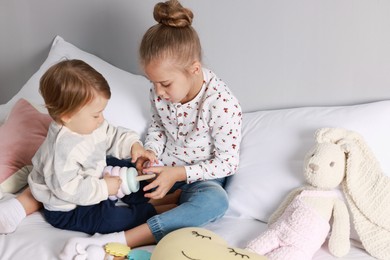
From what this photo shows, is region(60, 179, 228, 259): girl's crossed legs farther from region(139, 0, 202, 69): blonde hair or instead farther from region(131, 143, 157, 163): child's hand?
region(139, 0, 202, 69): blonde hair

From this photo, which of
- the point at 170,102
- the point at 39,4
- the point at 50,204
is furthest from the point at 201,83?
the point at 39,4

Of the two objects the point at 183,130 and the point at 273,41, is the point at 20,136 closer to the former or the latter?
the point at 183,130

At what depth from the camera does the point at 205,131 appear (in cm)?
141

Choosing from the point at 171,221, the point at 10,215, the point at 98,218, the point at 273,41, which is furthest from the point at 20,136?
the point at 273,41

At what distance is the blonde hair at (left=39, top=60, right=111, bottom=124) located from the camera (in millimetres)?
1174

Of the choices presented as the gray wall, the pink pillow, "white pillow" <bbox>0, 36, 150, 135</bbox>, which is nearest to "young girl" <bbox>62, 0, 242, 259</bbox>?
"white pillow" <bbox>0, 36, 150, 135</bbox>

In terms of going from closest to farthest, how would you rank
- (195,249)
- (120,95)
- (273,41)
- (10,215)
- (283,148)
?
1. (195,249)
2. (10,215)
3. (283,148)
4. (273,41)
5. (120,95)

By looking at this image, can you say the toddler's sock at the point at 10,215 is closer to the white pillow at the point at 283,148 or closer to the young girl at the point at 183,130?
the young girl at the point at 183,130

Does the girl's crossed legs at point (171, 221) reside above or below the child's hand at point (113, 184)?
below

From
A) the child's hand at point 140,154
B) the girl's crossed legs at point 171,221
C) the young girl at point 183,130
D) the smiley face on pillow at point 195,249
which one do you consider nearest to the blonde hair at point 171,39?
the young girl at point 183,130

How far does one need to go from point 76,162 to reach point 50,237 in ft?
0.63

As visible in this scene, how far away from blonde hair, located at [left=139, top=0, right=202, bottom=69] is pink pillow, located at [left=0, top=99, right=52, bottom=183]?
41 cm

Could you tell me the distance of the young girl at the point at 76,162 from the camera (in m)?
1.19

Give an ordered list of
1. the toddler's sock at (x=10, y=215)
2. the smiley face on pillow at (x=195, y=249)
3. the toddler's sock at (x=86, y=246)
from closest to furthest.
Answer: the smiley face on pillow at (x=195, y=249)
the toddler's sock at (x=86, y=246)
the toddler's sock at (x=10, y=215)
